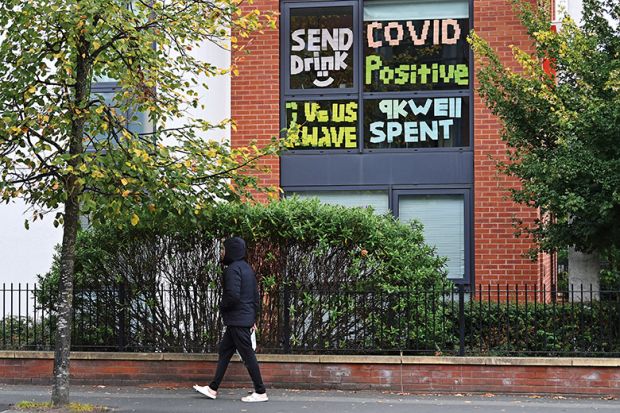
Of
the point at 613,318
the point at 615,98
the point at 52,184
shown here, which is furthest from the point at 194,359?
the point at 615,98

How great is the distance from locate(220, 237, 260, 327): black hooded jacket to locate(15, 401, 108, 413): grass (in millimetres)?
1597

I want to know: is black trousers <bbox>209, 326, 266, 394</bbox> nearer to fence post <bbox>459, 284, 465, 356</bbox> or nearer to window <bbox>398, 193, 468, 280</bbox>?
fence post <bbox>459, 284, 465, 356</bbox>

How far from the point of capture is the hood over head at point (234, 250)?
11.1 m

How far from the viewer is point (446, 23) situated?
16.1m

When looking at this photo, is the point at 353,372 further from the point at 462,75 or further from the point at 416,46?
the point at 416,46

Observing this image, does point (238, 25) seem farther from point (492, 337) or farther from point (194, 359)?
point (492, 337)

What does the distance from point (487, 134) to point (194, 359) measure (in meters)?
6.19

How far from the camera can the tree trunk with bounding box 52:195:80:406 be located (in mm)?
10320

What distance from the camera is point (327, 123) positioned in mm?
16297

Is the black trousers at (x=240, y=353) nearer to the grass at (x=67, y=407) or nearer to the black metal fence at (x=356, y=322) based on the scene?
the black metal fence at (x=356, y=322)

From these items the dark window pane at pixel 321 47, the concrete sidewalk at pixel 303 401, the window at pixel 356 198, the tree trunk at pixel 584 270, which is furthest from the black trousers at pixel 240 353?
the dark window pane at pixel 321 47

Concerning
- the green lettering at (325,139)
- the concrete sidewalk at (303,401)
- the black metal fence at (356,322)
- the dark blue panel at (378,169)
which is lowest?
the concrete sidewalk at (303,401)

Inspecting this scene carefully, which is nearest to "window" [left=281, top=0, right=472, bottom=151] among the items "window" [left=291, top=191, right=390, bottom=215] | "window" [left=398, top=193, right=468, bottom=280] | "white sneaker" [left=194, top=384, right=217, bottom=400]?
"window" [left=291, top=191, right=390, bottom=215]

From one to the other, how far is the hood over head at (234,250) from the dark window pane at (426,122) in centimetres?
552
